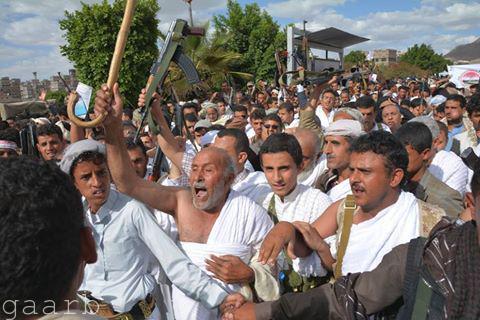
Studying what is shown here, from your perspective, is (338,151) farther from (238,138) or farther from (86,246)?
(86,246)

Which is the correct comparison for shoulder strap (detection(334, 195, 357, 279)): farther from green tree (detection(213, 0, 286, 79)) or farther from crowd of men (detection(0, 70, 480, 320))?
green tree (detection(213, 0, 286, 79))

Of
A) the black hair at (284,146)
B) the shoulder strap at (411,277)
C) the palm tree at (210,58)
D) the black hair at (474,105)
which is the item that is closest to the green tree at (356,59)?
the palm tree at (210,58)

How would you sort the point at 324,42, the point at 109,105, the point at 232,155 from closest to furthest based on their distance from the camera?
the point at 109,105
the point at 232,155
the point at 324,42

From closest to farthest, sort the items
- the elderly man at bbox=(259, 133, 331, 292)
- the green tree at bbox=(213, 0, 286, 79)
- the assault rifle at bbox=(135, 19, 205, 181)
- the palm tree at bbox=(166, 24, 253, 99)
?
the elderly man at bbox=(259, 133, 331, 292)
the assault rifle at bbox=(135, 19, 205, 181)
the palm tree at bbox=(166, 24, 253, 99)
the green tree at bbox=(213, 0, 286, 79)

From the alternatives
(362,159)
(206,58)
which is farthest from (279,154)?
(206,58)

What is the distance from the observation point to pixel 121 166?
102 inches

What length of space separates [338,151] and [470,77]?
14266mm

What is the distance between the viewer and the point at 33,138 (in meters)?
5.59

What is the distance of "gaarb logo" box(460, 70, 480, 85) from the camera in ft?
51.2

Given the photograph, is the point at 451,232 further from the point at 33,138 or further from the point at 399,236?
the point at 33,138

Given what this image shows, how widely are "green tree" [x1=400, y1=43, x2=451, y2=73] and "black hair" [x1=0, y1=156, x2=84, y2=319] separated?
71.6 m

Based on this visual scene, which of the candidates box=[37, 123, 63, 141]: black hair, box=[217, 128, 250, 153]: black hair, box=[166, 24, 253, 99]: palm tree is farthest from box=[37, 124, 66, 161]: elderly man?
box=[166, 24, 253, 99]: palm tree

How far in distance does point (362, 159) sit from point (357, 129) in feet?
4.74

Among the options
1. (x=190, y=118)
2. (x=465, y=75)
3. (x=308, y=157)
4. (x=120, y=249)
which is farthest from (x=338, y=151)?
(x=465, y=75)
